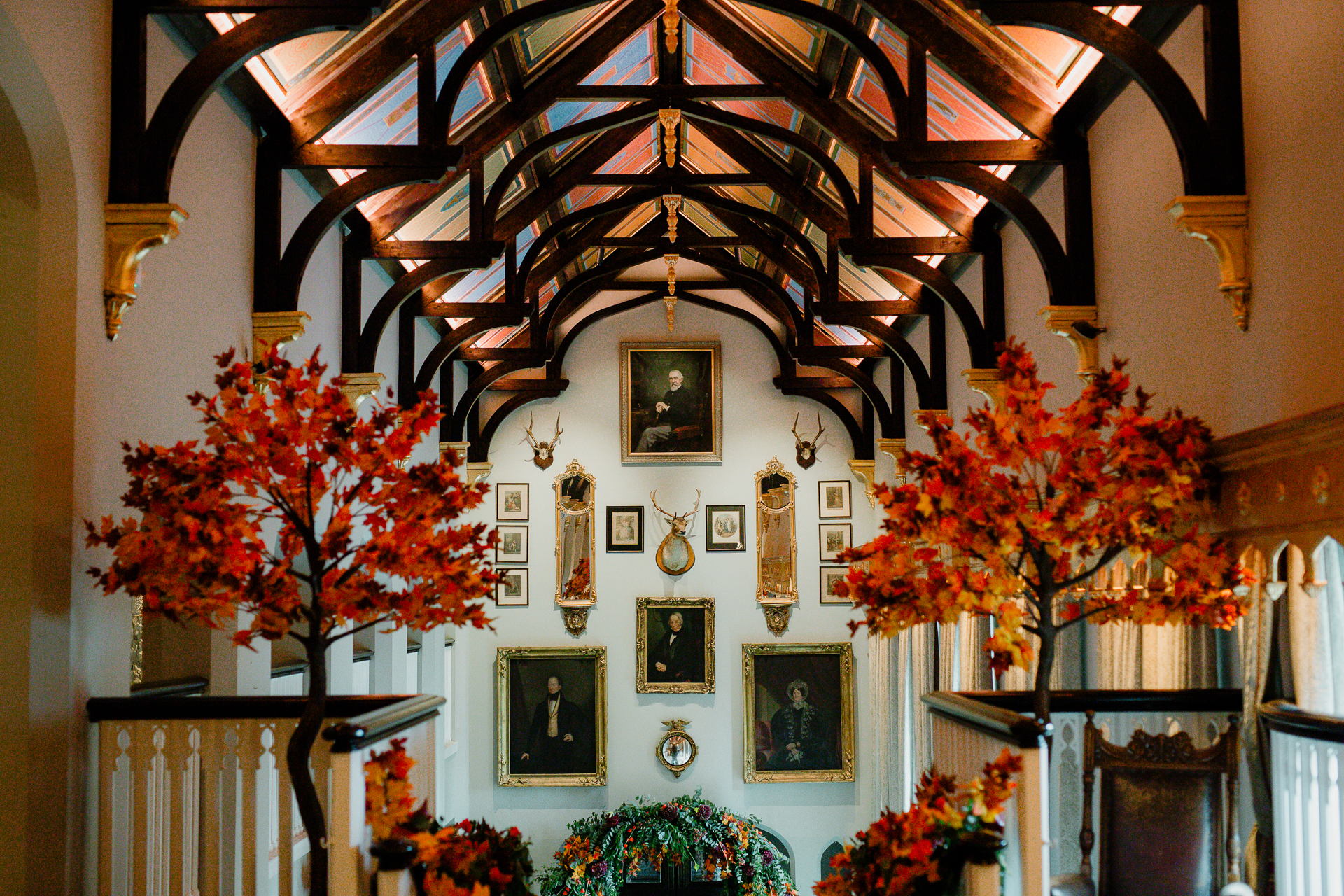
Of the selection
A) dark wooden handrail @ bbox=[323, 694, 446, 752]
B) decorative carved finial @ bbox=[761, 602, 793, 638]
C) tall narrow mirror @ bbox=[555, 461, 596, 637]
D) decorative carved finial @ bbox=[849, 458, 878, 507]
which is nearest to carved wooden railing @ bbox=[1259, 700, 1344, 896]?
dark wooden handrail @ bbox=[323, 694, 446, 752]

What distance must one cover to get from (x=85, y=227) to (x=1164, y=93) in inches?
173

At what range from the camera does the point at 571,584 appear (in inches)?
553

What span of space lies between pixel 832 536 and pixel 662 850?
154 inches

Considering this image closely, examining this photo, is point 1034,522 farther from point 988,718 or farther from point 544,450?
point 544,450

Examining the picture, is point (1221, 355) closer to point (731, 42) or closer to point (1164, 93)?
point (1164, 93)

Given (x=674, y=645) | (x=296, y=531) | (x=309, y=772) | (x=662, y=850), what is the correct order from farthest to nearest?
1. (x=674, y=645)
2. (x=662, y=850)
3. (x=296, y=531)
4. (x=309, y=772)

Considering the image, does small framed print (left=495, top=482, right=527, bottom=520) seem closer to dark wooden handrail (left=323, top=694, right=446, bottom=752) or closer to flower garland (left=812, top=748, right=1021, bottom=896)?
dark wooden handrail (left=323, top=694, right=446, bottom=752)

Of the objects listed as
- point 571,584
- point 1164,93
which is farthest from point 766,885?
point 1164,93

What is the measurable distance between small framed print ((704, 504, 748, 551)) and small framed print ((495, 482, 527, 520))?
6.76 ft

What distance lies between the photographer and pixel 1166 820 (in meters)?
4.77

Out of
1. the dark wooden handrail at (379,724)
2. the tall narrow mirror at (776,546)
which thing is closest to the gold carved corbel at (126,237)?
the dark wooden handrail at (379,724)

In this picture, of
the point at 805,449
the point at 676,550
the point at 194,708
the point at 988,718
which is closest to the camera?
the point at 988,718

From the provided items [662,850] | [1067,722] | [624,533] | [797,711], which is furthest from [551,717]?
[1067,722]

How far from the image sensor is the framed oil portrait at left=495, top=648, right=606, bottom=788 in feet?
45.2
